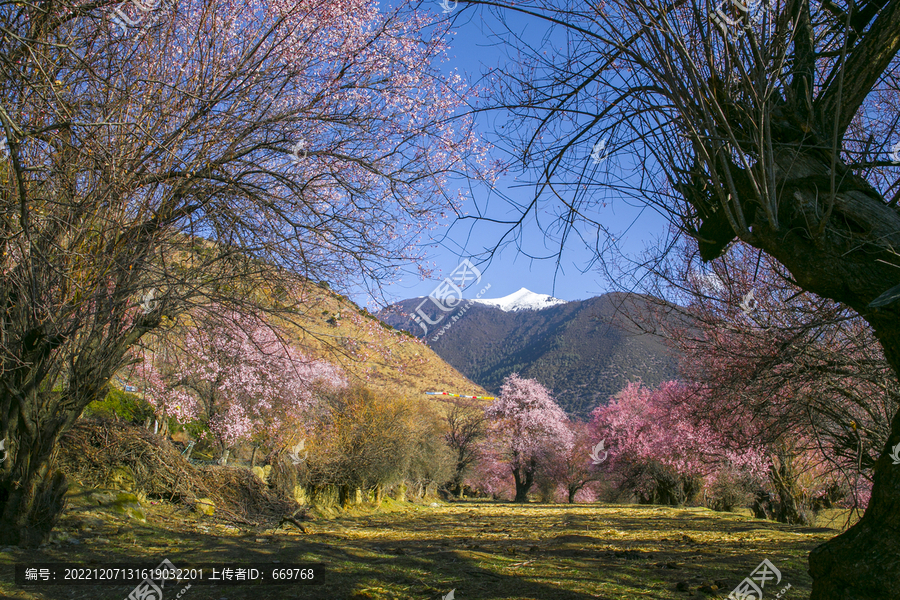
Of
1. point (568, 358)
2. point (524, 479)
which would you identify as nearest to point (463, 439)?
point (524, 479)

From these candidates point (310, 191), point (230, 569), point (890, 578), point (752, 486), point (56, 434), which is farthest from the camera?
point (752, 486)

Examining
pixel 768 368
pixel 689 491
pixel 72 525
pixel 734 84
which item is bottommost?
pixel 689 491

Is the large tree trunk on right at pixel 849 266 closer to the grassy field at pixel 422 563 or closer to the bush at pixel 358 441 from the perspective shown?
the grassy field at pixel 422 563

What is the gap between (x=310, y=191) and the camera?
5.25 meters

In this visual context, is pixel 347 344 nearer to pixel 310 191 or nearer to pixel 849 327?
pixel 310 191

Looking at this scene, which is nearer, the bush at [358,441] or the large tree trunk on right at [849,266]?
the large tree trunk on right at [849,266]

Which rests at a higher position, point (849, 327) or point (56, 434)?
point (849, 327)

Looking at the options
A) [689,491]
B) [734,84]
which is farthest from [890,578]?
[689,491]

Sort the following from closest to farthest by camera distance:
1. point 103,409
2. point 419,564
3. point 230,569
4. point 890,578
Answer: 1. point 890,578
2. point 230,569
3. point 419,564
4. point 103,409

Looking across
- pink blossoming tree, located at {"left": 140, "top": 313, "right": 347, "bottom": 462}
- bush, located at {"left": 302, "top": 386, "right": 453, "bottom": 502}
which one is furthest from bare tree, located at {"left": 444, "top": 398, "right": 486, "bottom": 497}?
pink blossoming tree, located at {"left": 140, "top": 313, "right": 347, "bottom": 462}

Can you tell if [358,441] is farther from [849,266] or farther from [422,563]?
[849,266]

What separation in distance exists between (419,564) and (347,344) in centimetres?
345

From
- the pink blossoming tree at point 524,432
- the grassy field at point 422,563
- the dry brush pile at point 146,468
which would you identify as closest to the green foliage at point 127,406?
the dry brush pile at point 146,468

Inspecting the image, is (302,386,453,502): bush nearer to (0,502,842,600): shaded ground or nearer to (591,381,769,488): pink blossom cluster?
(0,502,842,600): shaded ground
